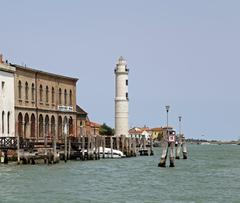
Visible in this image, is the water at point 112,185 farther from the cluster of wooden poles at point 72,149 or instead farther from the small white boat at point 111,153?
the small white boat at point 111,153

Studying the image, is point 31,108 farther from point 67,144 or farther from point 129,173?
point 129,173

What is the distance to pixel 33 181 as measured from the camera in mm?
40500

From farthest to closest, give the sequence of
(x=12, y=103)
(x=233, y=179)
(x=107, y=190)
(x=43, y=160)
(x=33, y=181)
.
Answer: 1. (x=12, y=103)
2. (x=43, y=160)
3. (x=233, y=179)
4. (x=33, y=181)
5. (x=107, y=190)

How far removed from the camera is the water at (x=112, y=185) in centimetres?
3403

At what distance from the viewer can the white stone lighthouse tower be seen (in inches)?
3580

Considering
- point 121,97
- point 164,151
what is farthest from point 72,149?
point 121,97

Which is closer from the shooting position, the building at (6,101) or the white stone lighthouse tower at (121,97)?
the building at (6,101)

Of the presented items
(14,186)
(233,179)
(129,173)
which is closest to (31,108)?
(129,173)

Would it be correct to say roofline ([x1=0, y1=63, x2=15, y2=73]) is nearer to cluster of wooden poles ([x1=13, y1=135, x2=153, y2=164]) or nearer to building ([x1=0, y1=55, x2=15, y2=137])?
building ([x1=0, y1=55, x2=15, y2=137])

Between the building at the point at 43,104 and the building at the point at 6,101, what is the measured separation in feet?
3.33

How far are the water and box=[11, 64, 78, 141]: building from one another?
45.9 ft

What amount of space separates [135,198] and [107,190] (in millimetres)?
3445

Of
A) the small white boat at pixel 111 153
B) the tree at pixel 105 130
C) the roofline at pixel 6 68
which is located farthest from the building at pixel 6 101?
the tree at pixel 105 130

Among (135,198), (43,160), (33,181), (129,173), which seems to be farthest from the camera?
(43,160)
